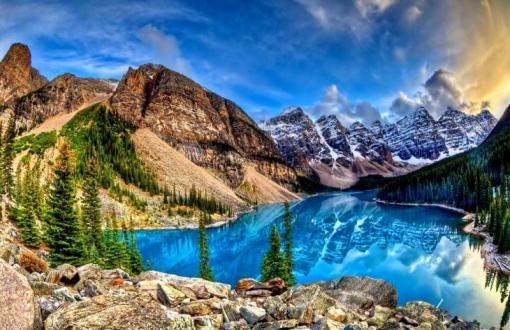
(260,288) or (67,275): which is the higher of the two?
(67,275)

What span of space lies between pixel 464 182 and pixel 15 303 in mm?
155409

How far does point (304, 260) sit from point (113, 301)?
67.0m

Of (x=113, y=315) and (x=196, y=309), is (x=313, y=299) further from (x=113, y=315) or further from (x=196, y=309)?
(x=113, y=315)

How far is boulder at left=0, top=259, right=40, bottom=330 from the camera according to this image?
7227 millimetres

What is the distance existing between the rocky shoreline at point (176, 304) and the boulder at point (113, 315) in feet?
0.07

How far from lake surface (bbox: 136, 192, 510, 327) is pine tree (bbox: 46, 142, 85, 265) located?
1180 inches

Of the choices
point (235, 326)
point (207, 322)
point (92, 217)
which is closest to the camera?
point (207, 322)

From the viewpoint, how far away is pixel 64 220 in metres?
31.4

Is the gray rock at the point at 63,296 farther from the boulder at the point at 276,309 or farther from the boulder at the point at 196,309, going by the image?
the boulder at the point at 276,309

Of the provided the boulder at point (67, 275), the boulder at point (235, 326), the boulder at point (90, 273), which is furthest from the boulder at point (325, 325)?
the boulder at point (67, 275)

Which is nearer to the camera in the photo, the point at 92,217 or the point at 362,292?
the point at 362,292

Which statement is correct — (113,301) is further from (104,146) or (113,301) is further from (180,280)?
(104,146)

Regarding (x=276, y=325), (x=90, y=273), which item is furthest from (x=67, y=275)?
(x=276, y=325)

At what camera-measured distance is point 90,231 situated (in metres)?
45.2
